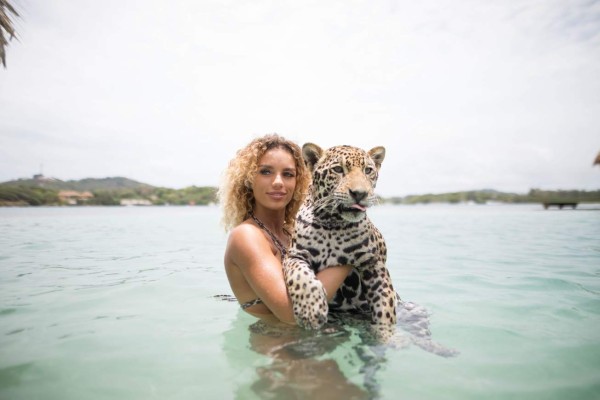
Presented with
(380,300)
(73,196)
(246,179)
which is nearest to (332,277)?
(380,300)

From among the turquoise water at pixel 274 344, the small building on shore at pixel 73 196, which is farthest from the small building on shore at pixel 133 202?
the turquoise water at pixel 274 344

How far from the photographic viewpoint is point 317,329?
2.74m

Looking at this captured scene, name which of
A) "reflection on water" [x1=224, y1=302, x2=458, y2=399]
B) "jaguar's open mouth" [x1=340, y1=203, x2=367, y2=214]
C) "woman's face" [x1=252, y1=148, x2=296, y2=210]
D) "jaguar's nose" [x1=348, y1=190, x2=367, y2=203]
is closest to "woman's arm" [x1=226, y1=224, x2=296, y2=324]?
"reflection on water" [x1=224, y1=302, x2=458, y2=399]

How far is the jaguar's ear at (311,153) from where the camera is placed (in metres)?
3.19

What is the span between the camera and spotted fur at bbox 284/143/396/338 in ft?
8.86

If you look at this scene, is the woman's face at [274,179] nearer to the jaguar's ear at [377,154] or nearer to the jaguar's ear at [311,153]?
the jaguar's ear at [311,153]

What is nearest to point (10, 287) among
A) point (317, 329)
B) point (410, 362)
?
point (317, 329)

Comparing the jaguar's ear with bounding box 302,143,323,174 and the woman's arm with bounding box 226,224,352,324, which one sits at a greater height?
the jaguar's ear with bounding box 302,143,323,174

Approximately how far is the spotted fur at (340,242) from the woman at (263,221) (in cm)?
14

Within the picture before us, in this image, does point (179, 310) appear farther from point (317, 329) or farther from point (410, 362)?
point (410, 362)

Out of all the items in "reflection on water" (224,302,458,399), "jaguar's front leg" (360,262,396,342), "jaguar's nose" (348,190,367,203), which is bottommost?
"reflection on water" (224,302,458,399)

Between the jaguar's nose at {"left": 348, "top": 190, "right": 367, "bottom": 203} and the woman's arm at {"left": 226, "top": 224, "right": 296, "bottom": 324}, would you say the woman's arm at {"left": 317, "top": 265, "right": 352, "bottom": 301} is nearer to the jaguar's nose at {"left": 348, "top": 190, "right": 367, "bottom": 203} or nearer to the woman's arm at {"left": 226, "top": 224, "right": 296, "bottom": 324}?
the woman's arm at {"left": 226, "top": 224, "right": 296, "bottom": 324}

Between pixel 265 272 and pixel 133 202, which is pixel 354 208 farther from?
pixel 133 202

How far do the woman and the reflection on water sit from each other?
0.21 metres
